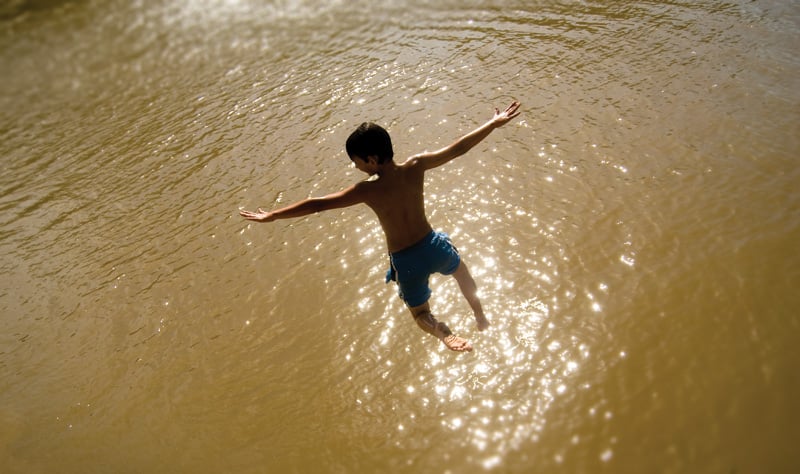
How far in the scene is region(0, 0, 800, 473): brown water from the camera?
297 cm

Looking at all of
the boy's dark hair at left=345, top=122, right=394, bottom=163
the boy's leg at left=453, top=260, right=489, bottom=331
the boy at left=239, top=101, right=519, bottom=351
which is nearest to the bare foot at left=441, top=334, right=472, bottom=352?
the boy at left=239, top=101, right=519, bottom=351

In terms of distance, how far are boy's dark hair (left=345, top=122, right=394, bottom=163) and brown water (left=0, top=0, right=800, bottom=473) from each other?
1416 millimetres

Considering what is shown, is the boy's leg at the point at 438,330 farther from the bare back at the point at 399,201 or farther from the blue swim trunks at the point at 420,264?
the bare back at the point at 399,201

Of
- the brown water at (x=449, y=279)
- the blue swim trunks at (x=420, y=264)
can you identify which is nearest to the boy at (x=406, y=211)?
the blue swim trunks at (x=420, y=264)

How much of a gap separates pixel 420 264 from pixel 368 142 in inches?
34.0

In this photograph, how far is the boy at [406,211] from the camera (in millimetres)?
2986

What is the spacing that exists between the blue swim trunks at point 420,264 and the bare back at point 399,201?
56 millimetres

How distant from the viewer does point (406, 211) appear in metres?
3.19

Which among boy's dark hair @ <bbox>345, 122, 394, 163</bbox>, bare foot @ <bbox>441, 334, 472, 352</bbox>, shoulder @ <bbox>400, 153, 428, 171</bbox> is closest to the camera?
boy's dark hair @ <bbox>345, 122, 394, 163</bbox>

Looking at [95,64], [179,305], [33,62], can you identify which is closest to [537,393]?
[179,305]

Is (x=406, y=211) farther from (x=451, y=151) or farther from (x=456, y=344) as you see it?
(x=456, y=344)

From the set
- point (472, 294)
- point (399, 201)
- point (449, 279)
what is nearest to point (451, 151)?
point (399, 201)

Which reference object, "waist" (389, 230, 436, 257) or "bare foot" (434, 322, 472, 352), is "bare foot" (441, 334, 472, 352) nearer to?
"bare foot" (434, 322, 472, 352)

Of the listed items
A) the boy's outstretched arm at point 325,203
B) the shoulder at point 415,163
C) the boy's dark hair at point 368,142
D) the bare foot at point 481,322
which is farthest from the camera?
the bare foot at point 481,322
